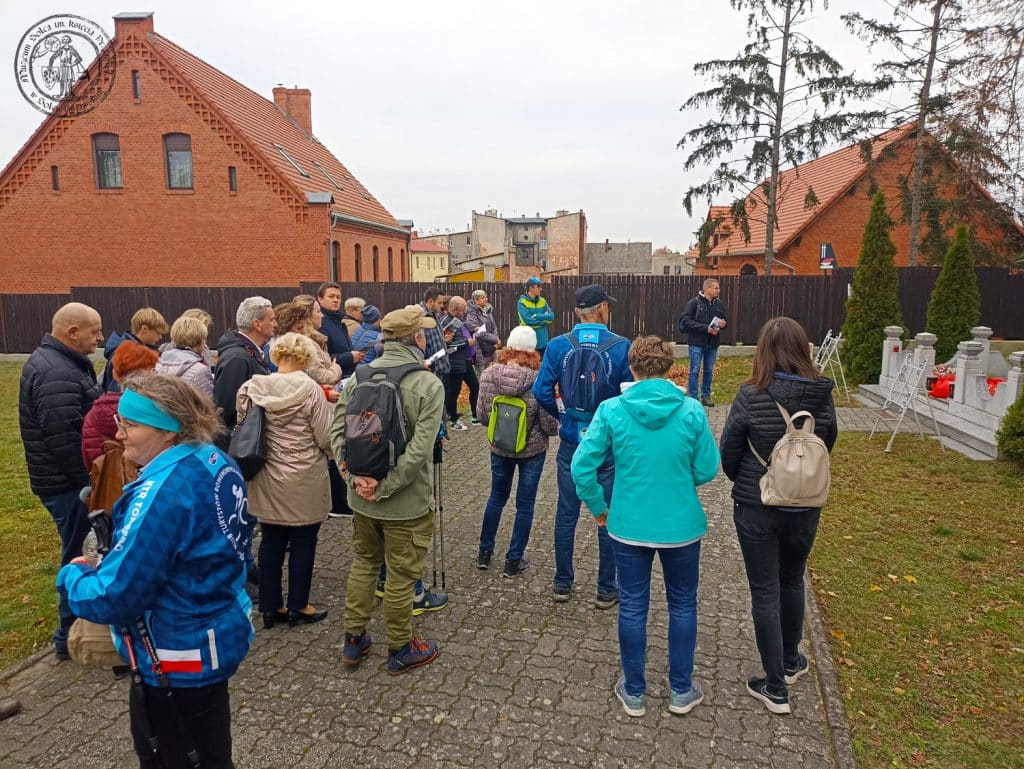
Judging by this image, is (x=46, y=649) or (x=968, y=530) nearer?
(x=46, y=649)

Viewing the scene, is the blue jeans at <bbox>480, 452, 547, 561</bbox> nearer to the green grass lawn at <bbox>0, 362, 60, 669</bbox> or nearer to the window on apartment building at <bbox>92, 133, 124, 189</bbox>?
the green grass lawn at <bbox>0, 362, 60, 669</bbox>

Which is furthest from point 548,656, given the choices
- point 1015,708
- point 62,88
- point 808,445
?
point 62,88

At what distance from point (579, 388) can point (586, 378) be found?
9cm

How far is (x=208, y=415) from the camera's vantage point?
229cm

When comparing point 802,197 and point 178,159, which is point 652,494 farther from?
point 802,197

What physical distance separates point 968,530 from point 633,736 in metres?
4.51

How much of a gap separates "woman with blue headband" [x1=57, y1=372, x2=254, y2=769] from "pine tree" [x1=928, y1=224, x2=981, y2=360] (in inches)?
573

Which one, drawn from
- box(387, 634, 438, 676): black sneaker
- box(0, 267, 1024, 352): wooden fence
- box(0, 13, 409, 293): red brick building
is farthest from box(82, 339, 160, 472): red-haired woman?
box(0, 13, 409, 293): red brick building

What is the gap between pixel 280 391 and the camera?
387cm

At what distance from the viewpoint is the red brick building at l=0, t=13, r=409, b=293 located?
22.2m

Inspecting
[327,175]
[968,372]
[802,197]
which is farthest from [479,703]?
[802,197]

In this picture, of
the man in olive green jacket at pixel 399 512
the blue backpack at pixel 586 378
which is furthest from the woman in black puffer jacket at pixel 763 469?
the man in olive green jacket at pixel 399 512

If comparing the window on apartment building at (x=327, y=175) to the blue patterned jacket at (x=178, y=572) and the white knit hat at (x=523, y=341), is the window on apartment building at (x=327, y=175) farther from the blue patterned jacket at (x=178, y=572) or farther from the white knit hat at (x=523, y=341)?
the blue patterned jacket at (x=178, y=572)

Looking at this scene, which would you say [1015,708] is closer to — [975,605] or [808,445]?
[975,605]
